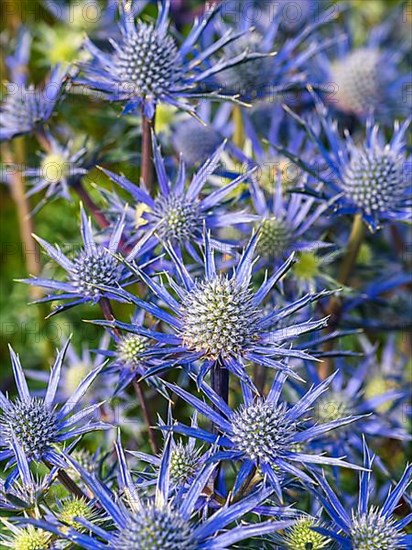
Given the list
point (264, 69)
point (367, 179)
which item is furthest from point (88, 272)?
point (264, 69)

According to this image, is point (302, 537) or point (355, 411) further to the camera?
point (355, 411)

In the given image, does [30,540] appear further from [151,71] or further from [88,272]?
[151,71]

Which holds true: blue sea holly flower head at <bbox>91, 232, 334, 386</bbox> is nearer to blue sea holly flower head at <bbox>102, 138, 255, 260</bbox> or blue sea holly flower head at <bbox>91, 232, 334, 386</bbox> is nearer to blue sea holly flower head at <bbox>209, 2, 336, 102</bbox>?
blue sea holly flower head at <bbox>102, 138, 255, 260</bbox>

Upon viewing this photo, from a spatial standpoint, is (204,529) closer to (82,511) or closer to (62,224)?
(82,511)

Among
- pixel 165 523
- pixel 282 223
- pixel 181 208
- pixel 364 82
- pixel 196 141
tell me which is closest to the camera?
pixel 165 523

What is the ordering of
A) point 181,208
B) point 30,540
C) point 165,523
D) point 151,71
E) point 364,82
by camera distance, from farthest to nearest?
point 364,82
point 151,71
point 181,208
point 30,540
point 165,523
